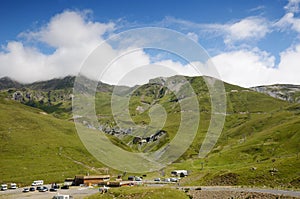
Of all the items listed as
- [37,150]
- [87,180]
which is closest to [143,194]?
[87,180]

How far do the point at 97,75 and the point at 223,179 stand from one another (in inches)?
2151

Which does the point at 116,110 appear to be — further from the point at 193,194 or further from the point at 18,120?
the point at 18,120

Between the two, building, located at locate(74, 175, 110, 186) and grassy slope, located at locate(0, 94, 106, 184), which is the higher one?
grassy slope, located at locate(0, 94, 106, 184)

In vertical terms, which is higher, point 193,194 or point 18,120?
point 18,120

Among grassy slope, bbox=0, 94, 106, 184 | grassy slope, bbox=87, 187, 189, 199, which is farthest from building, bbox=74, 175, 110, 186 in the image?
grassy slope, bbox=87, 187, 189, 199

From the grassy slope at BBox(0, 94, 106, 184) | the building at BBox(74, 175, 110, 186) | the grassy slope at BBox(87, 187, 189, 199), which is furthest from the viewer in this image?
the grassy slope at BBox(0, 94, 106, 184)

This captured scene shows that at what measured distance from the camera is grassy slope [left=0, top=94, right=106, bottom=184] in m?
115

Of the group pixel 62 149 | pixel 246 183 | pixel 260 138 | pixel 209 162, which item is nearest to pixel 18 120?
pixel 62 149

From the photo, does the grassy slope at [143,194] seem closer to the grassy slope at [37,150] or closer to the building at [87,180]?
the building at [87,180]

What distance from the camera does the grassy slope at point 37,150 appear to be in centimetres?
11519

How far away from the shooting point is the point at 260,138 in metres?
156

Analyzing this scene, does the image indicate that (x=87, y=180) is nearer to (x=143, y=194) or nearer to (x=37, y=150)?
(x=143, y=194)

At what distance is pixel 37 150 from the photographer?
141625 mm

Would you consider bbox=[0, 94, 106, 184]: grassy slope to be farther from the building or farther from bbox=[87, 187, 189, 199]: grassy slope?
bbox=[87, 187, 189, 199]: grassy slope
